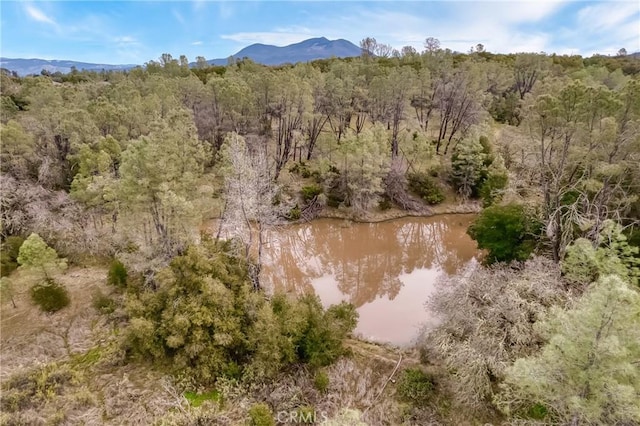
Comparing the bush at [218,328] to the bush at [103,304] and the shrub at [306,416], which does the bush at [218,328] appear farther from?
the bush at [103,304]

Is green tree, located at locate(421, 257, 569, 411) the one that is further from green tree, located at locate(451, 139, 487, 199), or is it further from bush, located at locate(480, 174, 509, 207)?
green tree, located at locate(451, 139, 487, 199)

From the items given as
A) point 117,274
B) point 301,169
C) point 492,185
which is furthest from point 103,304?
point 492,185

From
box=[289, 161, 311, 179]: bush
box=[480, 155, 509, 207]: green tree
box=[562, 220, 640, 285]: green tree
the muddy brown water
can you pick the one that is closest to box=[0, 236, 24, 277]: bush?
the muddy brown water

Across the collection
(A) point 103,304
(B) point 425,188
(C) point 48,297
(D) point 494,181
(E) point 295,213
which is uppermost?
(D) point 494,181

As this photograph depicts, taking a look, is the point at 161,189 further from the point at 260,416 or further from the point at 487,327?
the point at 487,327

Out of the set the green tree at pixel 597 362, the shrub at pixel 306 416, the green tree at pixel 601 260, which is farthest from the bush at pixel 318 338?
the green tree at pixel 601 260

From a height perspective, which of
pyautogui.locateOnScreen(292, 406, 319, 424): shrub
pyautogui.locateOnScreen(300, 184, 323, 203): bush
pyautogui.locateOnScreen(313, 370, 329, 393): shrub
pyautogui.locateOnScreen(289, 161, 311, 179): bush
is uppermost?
pyautogui.locateOnScreen(289, 161, 311, 179): bush
